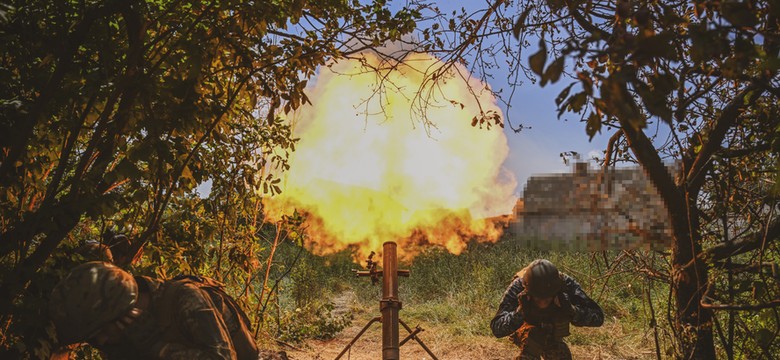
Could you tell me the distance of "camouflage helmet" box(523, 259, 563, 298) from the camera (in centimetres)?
539

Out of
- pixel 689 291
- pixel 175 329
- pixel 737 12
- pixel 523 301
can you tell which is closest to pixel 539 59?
pixel 737 12

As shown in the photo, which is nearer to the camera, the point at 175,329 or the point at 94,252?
the point at 175,329

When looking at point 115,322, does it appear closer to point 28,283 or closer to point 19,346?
point 19,346

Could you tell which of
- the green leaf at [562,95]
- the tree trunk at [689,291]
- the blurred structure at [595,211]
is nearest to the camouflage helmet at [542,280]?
the blurred structure at [595,211]

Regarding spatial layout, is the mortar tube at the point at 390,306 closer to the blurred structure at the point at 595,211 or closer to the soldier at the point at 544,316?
the soldier at the point at 544,316

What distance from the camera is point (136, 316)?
3496 mm

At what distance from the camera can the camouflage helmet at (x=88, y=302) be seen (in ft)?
11.0

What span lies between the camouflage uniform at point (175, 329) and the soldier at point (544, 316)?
9.17ft

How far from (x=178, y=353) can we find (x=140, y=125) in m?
1.37

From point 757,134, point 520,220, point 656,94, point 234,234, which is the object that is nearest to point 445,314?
Answer: point 520,220

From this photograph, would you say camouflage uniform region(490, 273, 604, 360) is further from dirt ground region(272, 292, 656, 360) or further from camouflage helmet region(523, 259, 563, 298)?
dirt ground region(272, 292, 656, 360)

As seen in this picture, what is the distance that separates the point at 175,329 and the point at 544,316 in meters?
3.22

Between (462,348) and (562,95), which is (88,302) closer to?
(562,95)

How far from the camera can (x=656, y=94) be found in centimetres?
190
